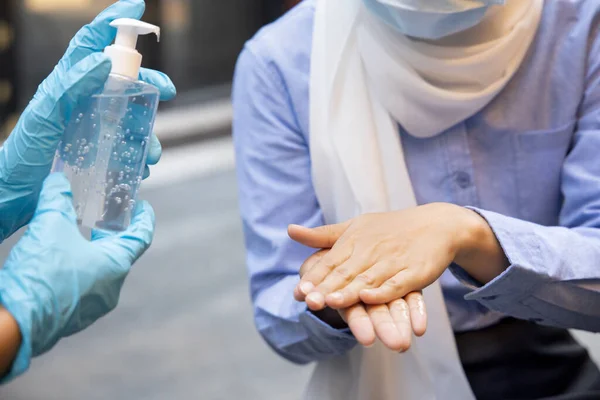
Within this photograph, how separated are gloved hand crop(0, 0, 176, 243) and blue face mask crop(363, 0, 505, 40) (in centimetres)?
32

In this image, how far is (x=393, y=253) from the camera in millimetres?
983

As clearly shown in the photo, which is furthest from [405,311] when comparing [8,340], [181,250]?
[181,250]

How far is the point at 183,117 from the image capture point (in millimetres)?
4746

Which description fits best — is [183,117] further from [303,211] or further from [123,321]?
[303,211]

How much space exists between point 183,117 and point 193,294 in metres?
→ 1.99

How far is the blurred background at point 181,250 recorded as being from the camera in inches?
96.4

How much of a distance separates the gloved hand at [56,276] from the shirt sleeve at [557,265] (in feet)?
1.51

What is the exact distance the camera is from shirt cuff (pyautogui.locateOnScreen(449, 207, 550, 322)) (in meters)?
1.01

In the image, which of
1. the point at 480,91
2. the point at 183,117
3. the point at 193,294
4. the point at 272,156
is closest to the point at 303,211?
the point at 272,156

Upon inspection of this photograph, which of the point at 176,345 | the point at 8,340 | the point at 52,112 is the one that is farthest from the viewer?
the point at 176,345

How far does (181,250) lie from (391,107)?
7.25ft

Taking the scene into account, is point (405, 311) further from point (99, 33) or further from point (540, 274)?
point (99, 33)

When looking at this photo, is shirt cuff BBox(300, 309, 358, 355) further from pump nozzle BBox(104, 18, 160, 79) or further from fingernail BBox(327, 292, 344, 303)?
pump nozzle BBox(104, 18, 160, 79)

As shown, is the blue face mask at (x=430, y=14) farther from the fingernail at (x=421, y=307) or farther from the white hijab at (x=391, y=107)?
the fingernail at (x=421, y=307)
